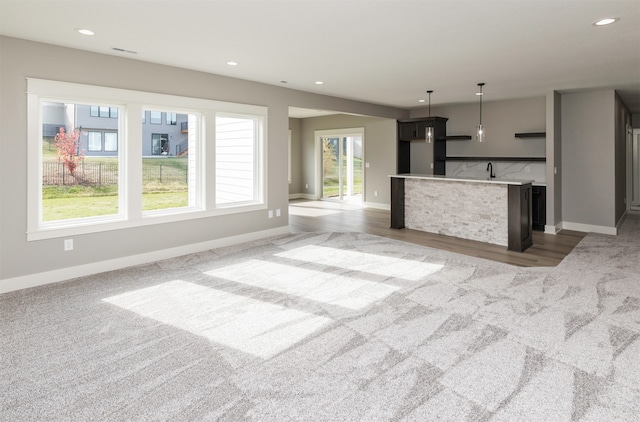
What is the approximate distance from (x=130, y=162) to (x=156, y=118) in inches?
28.5

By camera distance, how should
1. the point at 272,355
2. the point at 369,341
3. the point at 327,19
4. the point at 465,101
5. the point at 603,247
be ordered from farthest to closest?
1. the point at 465,101
2. the point at 603,247
3. the point at 327,19
4. the point at 369,341
5. the point at 272,355

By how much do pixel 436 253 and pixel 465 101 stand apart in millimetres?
4217

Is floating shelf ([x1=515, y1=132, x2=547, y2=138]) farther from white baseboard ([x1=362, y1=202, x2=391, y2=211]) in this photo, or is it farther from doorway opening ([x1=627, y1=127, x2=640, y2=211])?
doorway opening ([x1=627, y1=127, x2=640, y2=211])

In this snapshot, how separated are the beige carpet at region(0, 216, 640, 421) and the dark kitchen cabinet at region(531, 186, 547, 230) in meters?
2.38

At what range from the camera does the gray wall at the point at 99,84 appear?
387 cm

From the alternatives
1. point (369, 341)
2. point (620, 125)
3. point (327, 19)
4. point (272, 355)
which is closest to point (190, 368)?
point (272, 355)

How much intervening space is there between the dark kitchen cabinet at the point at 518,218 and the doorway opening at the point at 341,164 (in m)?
5.10

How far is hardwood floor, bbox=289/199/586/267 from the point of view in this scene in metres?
5.28

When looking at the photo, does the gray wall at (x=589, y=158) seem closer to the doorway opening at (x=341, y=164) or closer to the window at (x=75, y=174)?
the doorway opening at (x=341, y=164)

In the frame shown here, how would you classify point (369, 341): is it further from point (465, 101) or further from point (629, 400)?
point (465, 101)

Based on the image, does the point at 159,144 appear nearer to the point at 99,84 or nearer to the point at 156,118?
the point at 156,118

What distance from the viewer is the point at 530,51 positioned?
430 centimetres

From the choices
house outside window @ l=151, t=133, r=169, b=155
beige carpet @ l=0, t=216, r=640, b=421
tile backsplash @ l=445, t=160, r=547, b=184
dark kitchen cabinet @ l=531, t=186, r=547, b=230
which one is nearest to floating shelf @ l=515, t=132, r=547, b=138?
tile backsplash @ l=445, t=160, r=547, b=184

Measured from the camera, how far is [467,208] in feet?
20.8
